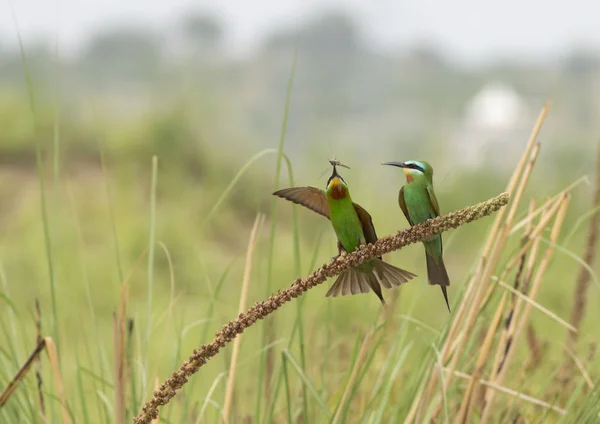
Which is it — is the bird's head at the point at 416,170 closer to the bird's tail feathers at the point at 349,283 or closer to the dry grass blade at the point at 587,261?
the bird's tail feathers at the point at 349,283

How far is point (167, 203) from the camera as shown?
4.89m

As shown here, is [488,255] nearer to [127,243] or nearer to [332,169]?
[332,169]

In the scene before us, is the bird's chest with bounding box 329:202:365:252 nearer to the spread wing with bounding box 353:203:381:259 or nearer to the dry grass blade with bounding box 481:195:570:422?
the spread wing with bounding box 353:203:381:259

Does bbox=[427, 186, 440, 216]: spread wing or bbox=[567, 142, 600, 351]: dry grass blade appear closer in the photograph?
bbox=[427, 186, 440, 216]: spread wing

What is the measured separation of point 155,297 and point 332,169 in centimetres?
372

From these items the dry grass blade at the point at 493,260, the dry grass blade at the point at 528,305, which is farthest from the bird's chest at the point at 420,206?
the dry grass blade at the point at 528,305

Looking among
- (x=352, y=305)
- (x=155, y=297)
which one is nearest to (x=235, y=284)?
(x=155, y=297)

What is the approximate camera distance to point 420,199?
0.35 meters

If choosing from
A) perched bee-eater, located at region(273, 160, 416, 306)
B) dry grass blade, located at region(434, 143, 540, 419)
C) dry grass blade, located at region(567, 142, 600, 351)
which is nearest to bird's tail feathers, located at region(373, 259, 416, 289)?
perched bee-eater, located at region(273, 160, 416, 306)

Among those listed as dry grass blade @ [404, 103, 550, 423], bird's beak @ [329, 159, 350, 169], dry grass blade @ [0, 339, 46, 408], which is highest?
bird's beak @ [329, 159, 350, 169]

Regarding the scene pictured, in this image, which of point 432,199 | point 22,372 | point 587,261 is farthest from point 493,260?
point 587,261

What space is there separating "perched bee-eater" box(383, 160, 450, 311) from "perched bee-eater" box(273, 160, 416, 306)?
0.03 meters

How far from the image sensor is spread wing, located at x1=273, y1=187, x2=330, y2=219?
30 centimetres

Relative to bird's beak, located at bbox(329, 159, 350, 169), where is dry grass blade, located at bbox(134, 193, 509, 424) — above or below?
below
